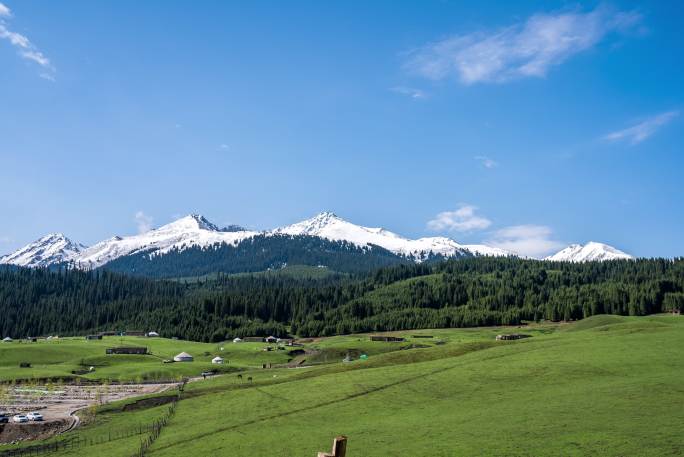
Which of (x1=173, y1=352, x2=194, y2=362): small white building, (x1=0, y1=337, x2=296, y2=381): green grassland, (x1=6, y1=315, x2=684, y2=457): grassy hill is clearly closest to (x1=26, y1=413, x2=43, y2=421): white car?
(x1=6, y1=315, x2=684, y2=457): grassy hill

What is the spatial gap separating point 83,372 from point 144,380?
2363cm

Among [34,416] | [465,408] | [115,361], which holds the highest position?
[465,408]

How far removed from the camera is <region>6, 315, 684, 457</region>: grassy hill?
4822 centimetres

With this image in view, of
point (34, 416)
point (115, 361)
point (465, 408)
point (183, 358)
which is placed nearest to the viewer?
point (465, 408)

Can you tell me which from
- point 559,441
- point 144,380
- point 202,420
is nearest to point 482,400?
point 559,441

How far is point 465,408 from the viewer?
64.2 m

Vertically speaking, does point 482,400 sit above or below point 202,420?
above

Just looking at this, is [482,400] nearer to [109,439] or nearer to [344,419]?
[344,419]

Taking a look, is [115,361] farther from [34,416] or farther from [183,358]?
[34,416]

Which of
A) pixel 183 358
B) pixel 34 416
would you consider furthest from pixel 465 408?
pixel 183 358

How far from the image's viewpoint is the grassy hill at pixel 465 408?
48.2m

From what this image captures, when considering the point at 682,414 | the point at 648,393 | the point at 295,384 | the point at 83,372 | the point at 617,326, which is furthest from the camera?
the point at 83,372

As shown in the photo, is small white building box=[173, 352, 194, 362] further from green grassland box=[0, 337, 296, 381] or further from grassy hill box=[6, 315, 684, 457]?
grassy hill box=[6, 315, 684, 457]

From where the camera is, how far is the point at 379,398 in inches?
2908
